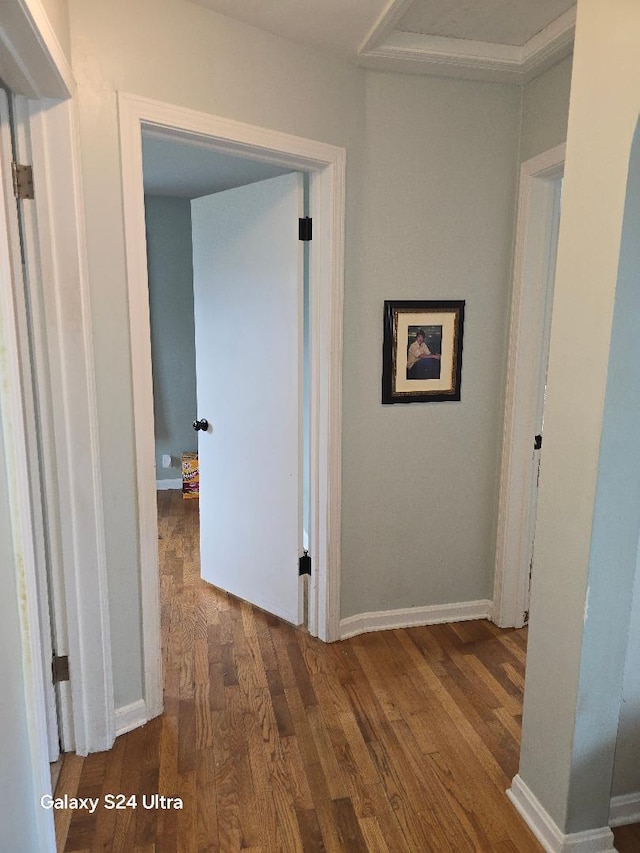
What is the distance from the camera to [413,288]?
2568 mm

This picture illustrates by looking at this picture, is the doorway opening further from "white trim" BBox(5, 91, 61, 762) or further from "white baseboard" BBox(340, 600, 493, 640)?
"white trim" BBox(5, 91, 61, 762)

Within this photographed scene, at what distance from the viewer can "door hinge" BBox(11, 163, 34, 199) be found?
1.65m

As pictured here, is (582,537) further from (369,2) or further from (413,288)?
(369,2)

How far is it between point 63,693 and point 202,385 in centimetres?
165

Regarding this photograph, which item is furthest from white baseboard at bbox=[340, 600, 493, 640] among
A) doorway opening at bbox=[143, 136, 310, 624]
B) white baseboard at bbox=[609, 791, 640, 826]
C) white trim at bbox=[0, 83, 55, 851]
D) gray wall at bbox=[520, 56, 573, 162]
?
gray wall at bbox=[520, 56, 573, 162]

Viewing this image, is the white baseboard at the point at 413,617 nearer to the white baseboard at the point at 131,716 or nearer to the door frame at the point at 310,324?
the door frame at the point at 310,324

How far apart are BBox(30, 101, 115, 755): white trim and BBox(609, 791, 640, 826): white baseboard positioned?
1.63 m

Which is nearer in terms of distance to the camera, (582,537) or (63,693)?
(582,537)

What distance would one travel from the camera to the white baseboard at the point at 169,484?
16.9ft

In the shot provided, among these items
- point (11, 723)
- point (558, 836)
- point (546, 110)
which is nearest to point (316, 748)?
point (558, 836)

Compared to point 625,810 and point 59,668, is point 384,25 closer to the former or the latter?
point 59,668

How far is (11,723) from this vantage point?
1.11 m

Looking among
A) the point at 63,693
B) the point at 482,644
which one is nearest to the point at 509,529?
the point at 482,644

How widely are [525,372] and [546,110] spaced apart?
1.08 meters
